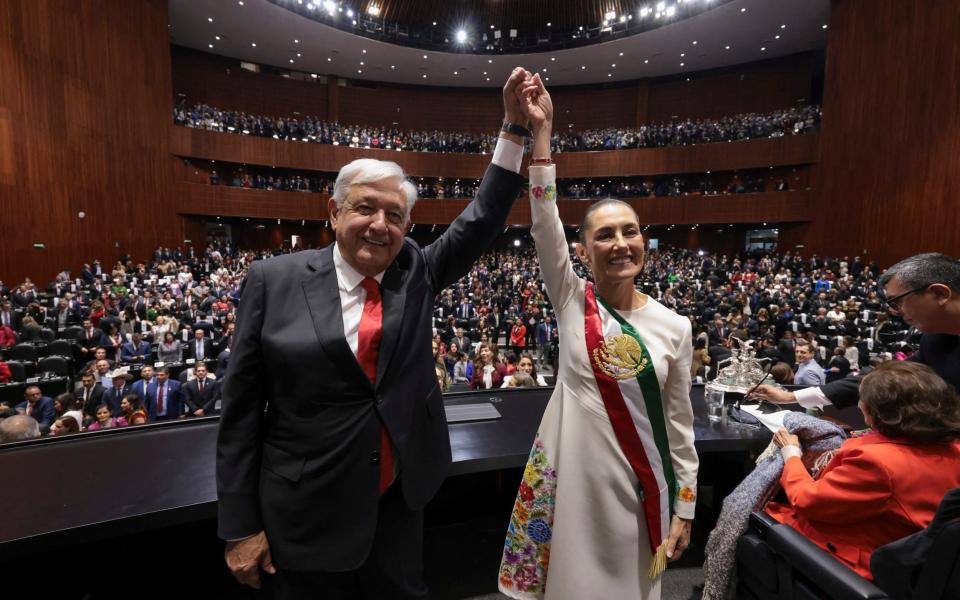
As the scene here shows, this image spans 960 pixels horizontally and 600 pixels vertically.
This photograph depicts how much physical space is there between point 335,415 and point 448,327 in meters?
8.53

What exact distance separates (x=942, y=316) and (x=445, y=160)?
21.7 m

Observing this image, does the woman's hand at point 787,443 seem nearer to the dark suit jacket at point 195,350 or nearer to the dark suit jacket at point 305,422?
the dark suit jacket at point 305,422

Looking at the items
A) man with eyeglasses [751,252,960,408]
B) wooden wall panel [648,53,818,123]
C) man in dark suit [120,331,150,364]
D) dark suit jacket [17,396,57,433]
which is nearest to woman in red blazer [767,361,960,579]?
man with eyeglasses [751,252,960,408]

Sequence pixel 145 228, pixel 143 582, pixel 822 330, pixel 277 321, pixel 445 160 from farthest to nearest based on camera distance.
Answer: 1. pixel 445 160
2. pixel 145 228
3. pixel 822 330
4. pixel 143 582
5. pixel 277 321

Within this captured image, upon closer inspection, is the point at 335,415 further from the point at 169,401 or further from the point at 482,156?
the point at 482,156

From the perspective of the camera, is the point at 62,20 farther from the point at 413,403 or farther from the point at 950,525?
the point at 950,525

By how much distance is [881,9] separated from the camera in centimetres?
1456

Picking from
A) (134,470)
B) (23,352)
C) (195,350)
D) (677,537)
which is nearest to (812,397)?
(677,537)

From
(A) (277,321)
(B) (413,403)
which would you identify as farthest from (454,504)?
(A) (277,321)

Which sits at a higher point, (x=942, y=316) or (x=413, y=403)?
(x=942, y=316)

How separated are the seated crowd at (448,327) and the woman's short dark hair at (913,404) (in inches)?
85.0

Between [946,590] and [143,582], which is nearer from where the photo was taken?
[946,590]

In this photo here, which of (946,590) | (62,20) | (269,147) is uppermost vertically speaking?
(62,20)

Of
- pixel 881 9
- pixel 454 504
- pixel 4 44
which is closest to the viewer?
pixel 454 504
